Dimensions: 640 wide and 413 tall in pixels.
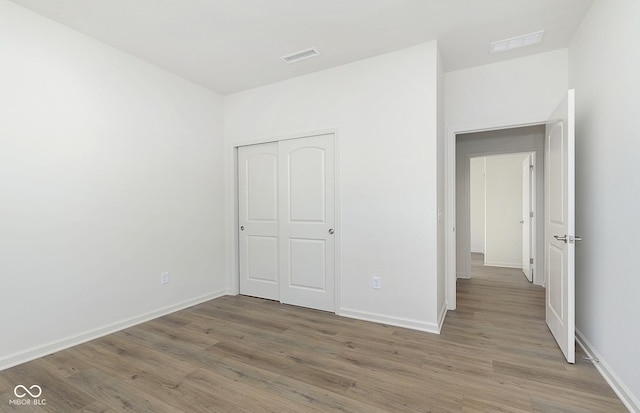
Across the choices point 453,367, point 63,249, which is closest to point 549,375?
point 453,367

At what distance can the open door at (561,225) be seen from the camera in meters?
2.17

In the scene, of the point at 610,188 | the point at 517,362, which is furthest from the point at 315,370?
the point at 610,188

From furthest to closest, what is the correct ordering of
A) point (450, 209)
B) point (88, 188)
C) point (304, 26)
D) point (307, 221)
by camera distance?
1. point (307, 221)
2. point (450, 209)
3. point (88, 188)
4. point (304, 26)

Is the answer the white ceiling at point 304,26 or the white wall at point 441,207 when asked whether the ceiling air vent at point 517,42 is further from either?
the white wall at point 441,207

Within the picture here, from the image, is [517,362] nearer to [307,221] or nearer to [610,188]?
[610,188]

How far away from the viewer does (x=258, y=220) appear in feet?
13.0

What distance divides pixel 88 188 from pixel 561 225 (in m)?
4.03

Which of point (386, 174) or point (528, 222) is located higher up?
point (386, 174)

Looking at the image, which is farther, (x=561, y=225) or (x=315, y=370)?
(x=561, y=225)

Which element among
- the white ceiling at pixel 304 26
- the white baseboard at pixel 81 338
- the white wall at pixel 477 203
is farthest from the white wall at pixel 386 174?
the white wall at pixel 477 203

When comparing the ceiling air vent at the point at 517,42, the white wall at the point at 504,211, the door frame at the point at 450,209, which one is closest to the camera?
the ceiling air vent at the point at 517,42

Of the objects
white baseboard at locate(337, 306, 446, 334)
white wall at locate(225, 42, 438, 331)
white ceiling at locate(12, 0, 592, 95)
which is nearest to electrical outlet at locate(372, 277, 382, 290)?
white wall at locate(225, 42, 438, 331)

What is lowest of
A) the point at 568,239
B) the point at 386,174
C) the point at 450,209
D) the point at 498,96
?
the point at 568,239

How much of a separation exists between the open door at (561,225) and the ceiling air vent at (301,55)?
2.17 metres
